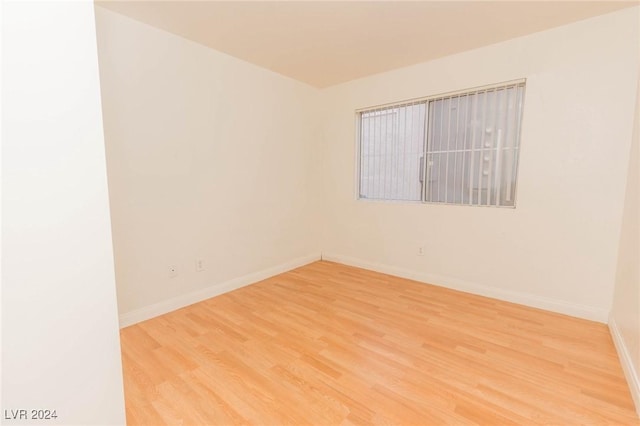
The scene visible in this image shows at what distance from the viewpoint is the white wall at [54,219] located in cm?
86

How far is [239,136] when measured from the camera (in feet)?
10.3

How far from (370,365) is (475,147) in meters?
2.33

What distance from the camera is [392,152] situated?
366cm

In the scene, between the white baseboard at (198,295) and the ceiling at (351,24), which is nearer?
the ceiling at (351,24)

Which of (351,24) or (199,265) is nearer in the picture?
(351,24)

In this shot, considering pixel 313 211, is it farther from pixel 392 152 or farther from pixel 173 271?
pixel 173 271

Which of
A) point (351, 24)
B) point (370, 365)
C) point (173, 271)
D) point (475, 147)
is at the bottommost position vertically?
point (370, 365)

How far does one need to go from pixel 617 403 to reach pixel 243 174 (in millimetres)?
3238

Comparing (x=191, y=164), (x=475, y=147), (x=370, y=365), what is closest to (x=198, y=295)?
(x=191, y=164)

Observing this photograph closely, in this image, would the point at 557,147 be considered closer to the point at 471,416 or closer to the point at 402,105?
the point at 402,105

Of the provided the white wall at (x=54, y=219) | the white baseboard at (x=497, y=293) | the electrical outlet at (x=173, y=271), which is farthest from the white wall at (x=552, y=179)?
the white wall at (x=54, y=219)

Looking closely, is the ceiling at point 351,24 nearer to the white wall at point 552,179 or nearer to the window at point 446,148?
the white wall at point 552,179

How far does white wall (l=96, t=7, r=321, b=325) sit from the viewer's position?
2.34 metres

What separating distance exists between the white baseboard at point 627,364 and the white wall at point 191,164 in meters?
3.04
